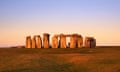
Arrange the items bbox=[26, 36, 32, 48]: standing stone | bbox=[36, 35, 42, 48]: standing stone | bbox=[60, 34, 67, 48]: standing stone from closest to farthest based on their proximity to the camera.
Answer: bbox=[60, 34, 67, 48]: standing stone
bbox=[36, 35, 42, 48]: standing stone
bbox=[26, 36, 32, 48]: standing stone

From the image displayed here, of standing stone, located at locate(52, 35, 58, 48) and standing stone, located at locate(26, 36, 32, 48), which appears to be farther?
standing stone, located at locate(26, 36, 32, 48)

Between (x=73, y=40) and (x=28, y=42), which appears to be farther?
(x=28, y=42)

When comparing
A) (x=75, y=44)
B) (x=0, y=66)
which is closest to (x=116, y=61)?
(x=0, y=66)

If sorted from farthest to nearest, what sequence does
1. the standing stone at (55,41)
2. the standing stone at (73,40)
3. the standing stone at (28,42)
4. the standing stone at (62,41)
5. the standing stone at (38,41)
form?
the standing stone at (28,42), the standing stone at (38,41), the standing stone at (55,41), the standing stone at (62,41), the standing stone at (73,40)

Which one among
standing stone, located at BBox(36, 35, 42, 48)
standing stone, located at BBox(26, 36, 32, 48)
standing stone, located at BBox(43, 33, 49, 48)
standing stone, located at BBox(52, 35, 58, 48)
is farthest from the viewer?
standing stone, located at BBox(26, 36, 32, 48)

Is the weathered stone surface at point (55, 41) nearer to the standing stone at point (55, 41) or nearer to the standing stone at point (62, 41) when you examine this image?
the standing stone at point (55, 41)

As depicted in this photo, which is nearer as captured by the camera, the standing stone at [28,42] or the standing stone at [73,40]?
the standing stone at [73,40]

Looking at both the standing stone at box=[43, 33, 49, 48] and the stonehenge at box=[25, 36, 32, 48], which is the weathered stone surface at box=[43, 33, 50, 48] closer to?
the standing stone at box=[43, 33, 49, 48]

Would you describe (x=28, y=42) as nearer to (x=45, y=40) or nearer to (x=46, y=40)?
(x=45, y=40)

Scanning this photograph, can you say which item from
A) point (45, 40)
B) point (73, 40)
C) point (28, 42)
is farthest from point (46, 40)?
point (73, 40)

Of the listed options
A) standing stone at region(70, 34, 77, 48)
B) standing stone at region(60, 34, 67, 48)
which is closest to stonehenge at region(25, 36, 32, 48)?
standing stone at region(60, 34, 67, 48)

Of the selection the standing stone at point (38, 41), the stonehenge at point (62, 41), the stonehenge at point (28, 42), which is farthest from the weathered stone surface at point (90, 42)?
the stonehenge at point (28, 42)

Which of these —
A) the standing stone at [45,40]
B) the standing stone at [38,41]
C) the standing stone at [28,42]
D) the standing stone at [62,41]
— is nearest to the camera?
the standing stone at [62,41]

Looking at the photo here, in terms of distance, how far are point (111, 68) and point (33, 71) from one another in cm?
1133
